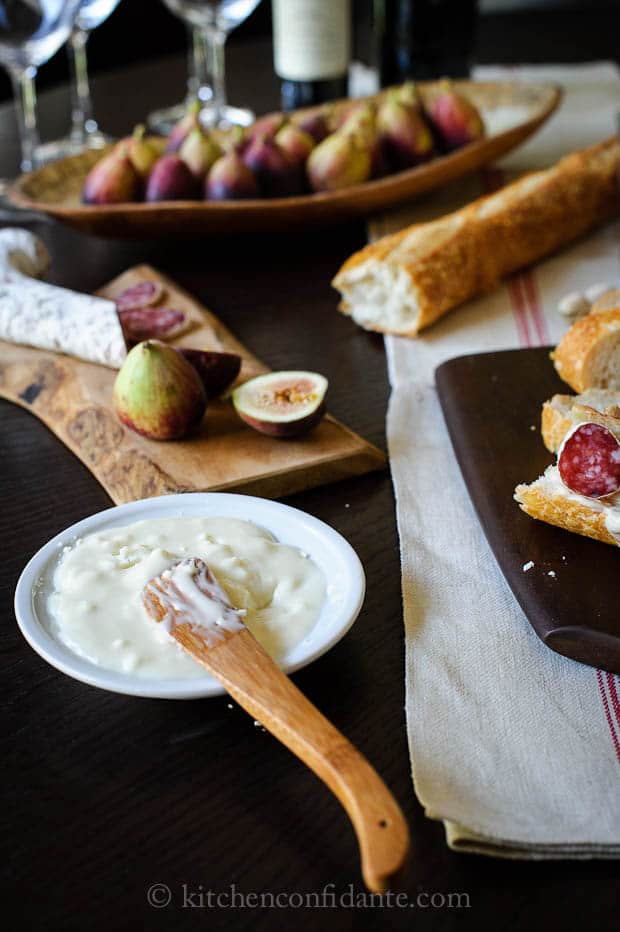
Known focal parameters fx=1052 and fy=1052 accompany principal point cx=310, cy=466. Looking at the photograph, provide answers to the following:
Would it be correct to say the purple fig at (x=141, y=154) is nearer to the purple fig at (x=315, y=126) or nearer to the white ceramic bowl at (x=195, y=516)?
the purple fig at (x=315, y=126)

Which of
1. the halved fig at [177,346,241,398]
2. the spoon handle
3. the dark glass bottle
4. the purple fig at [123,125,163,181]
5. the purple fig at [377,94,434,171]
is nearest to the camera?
the spoon handle

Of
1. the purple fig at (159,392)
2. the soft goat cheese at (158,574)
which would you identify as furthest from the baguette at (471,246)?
the soft goat cheese at (158,574)

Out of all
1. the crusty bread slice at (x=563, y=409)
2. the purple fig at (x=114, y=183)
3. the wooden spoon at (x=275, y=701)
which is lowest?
the crusty bread slice at (x=563, y=409)

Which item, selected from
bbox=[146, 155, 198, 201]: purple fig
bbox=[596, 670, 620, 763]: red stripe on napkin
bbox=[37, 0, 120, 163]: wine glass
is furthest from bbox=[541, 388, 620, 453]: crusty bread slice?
bbox=[37, 0, 120, 163]: wine glass

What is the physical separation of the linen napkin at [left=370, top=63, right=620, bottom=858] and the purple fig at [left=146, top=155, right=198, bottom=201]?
519 mm

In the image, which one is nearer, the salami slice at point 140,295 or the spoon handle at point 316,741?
the spoon handle at point 316,741

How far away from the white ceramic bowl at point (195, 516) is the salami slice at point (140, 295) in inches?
24.2

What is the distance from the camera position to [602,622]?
893mm

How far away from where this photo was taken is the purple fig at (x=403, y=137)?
1.85 m

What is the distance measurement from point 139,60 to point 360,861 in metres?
3.71

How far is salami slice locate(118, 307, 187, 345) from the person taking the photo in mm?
1447

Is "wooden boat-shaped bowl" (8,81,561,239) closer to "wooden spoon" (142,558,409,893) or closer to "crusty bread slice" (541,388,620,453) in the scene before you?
"crusty bread slice" (541,388,620,453)

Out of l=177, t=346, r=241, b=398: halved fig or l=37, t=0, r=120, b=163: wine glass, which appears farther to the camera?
A: l=37, t=0, r=120, b=163: wine glass

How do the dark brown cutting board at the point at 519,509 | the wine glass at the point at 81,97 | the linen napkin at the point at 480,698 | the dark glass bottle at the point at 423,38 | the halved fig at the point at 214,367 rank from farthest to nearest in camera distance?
1. the dark glass bottle at the point at 423,38
2. the wine glass at the point at 81,97
3. the halved fig at the point at 214,367
4. the dark brown cutting board at the point at 519,509
5. the linen napkin at the point at 480,698
